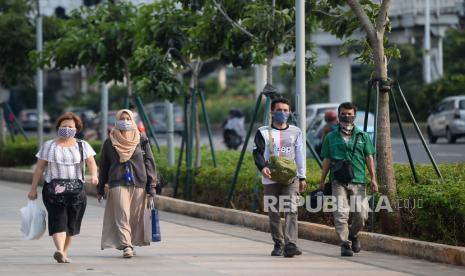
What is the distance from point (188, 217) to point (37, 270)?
7326 mm

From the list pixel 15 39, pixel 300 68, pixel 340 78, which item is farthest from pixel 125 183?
pixel 340 78

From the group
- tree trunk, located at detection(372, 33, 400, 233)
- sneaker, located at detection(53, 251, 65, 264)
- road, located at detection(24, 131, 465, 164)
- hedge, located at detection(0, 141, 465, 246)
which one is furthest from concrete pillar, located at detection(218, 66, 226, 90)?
sneaker, located at detection(53, 251, 65, 264)

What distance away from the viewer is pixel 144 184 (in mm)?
14195

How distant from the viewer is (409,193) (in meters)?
14.8

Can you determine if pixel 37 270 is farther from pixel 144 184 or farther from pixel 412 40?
pixel 412 40

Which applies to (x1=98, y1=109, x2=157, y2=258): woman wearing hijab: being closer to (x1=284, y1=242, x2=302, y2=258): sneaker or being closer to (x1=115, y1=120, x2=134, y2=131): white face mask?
(x1=115, y1=120, x2=134, y2=131): white face mask

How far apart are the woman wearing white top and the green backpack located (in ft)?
6.41

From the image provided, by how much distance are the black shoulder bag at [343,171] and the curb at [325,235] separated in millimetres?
1045

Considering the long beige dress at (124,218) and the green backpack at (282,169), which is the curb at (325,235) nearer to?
the green backpack at (282,169)

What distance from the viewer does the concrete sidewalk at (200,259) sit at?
1282 centimetres

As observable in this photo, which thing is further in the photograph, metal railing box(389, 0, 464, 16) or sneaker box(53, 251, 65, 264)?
metal railing box(389, 0, 464, 16)

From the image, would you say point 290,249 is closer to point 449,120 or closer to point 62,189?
point 62,189

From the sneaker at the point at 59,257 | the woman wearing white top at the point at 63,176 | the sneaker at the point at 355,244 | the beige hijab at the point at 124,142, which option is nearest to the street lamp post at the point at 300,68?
the sneaker at the point at 355,244

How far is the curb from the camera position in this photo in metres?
13.4
